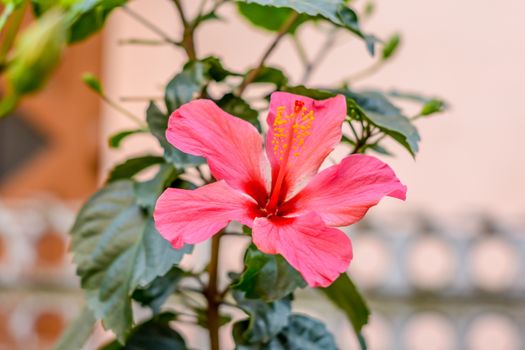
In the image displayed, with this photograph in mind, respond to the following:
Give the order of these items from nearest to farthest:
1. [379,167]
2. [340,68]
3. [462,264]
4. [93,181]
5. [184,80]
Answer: [379,167], [184,80], [462,264], [340,68], [93,181]

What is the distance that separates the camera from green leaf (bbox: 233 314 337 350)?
50cm

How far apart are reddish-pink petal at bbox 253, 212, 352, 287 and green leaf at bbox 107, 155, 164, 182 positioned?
0.68 feet

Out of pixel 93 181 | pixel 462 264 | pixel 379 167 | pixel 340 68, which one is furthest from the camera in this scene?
pixel 93 181

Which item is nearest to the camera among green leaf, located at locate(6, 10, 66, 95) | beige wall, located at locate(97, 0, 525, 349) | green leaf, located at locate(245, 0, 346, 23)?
green leaf, located at locate(6, 10, 66, 95)

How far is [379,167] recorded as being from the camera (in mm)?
371

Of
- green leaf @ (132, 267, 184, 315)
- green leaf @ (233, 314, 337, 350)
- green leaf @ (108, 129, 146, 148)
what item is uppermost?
green leaf @ (108, 129, 146, 148)

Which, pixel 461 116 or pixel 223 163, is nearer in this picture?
pixel 223 163

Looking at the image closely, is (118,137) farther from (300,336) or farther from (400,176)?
(400,176)

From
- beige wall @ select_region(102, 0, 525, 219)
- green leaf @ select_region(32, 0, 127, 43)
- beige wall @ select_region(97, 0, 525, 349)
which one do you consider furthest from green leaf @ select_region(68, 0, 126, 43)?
beige wall @ select_region(102, 0, 525, 219)

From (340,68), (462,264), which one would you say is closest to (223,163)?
(462,264)

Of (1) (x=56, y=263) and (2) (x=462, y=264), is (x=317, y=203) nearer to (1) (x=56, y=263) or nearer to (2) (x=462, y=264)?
(2) (x=462, y=264)

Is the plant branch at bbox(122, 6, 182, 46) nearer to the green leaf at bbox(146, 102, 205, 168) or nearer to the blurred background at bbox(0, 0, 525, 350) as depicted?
the green leaf at bbox(146, 102, 205, 168)

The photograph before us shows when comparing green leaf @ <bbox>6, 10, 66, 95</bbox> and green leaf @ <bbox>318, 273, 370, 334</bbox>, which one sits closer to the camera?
green leaf @ <bbox>6, 10, 66, 95</bbox>

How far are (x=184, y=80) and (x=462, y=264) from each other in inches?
61.4
